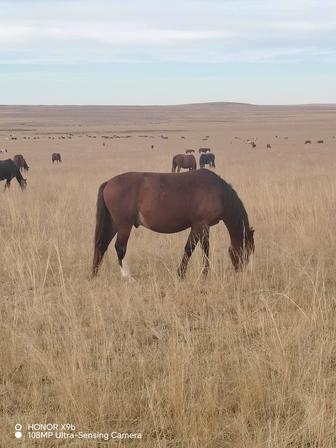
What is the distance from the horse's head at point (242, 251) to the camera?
654cm

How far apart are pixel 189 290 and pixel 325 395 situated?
2.52 metres

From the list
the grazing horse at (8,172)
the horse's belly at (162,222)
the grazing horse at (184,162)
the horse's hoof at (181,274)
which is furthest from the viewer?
the grazing horse at (184,162)

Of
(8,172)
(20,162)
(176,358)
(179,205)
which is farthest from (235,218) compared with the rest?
(20,162)

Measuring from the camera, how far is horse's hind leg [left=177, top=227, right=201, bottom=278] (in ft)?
21.4

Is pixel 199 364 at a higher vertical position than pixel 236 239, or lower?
lower

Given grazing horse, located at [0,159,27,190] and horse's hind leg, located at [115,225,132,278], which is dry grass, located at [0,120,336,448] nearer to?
horse's hind leg, located at [115,225,132,278]

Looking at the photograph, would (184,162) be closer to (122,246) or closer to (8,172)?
(8,172)

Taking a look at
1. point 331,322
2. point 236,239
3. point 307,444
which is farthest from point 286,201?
point 307,444

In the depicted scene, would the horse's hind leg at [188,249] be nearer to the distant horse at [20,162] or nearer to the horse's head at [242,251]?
the horse's head at [242,251]

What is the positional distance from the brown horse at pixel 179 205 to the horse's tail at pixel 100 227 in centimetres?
8

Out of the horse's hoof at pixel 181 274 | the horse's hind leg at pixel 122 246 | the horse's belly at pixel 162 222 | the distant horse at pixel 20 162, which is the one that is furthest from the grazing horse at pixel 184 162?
the horse's hoof at pixel 181 274

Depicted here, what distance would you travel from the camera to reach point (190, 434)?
9.84ft

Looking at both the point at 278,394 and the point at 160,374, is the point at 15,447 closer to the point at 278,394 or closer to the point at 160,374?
the point at 160,374

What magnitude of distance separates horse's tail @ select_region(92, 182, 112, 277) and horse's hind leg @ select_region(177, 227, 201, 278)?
46.1 inches
